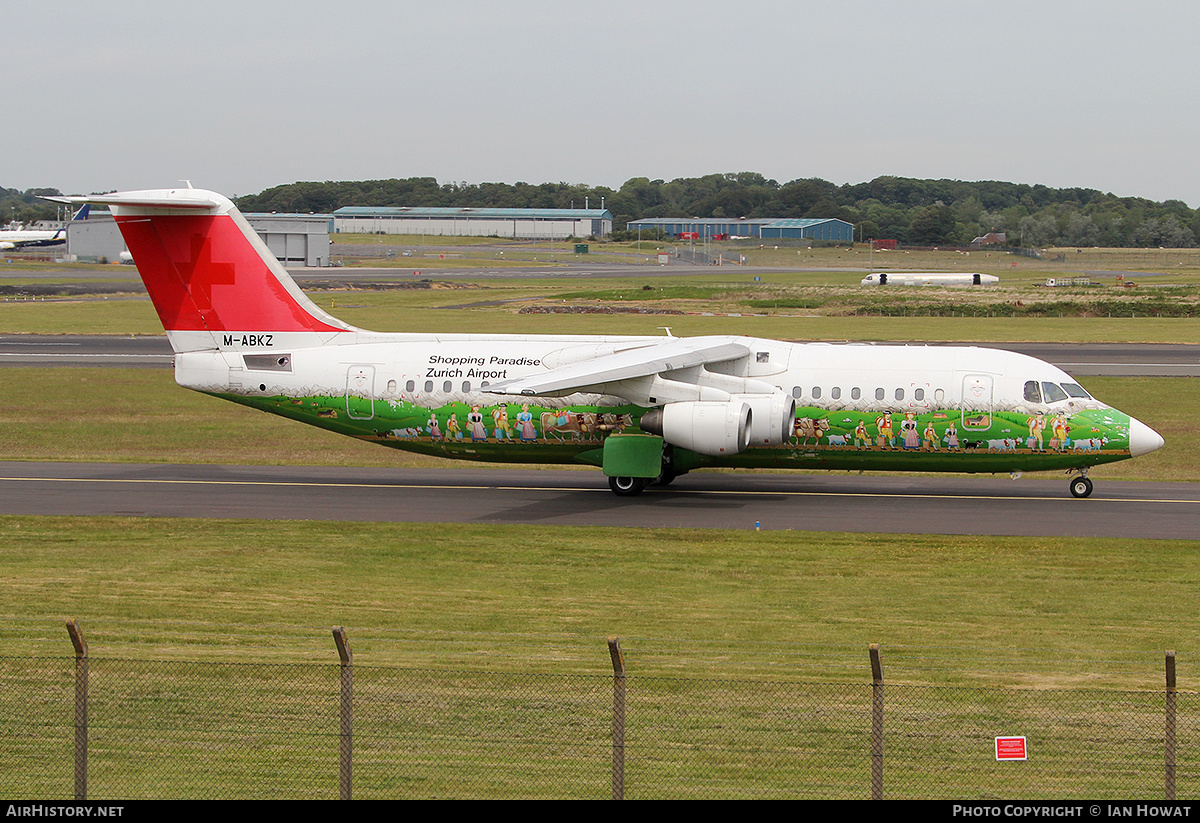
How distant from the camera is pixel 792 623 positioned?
58.0 feet

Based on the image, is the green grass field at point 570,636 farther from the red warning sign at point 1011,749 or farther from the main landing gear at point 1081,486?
the main landing gear at point 1081,486

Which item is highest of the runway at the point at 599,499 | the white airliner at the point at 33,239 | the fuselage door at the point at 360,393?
the white airliner at the point at 33,239

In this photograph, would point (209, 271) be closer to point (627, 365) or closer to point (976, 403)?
point (627, 365)

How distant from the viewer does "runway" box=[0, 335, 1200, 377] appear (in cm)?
5353

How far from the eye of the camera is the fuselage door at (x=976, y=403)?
28.2 m

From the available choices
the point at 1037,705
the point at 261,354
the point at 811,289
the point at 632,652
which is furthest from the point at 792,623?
the point at 811,289

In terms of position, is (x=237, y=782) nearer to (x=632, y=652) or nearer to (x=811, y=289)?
(x=632, y=652)

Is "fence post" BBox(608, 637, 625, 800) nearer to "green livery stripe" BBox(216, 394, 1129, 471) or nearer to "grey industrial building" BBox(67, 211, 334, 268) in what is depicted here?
"green livery stripe" BBox(216, 394, 1129, 471)

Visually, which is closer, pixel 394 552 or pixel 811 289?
pixel 394 552

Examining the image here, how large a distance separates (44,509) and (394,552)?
906 centimetres

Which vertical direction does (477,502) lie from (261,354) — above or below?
below

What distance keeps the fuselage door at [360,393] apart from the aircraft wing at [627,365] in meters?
3.32

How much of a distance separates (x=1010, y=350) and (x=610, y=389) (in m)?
37.2

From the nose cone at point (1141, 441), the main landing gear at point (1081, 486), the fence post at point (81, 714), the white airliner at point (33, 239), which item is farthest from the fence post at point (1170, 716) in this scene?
the white airliner at point (33, 239)
